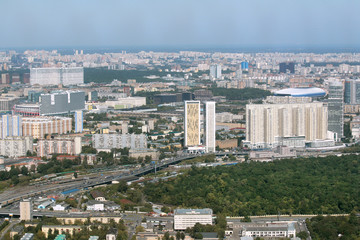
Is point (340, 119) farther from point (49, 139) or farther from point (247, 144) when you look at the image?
point (49, 139)

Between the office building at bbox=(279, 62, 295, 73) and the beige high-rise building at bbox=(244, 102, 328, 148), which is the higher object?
the office building at bbox=(279, 62, 295, 73)

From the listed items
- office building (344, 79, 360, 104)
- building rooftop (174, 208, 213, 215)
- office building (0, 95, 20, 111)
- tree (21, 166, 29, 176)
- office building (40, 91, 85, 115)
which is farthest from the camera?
office building (0, 95, 20, 111)

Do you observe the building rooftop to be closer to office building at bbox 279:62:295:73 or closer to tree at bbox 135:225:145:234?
tree at bbox 135:225:145:234

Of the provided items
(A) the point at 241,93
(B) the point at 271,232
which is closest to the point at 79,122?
(B) the point at 271,232

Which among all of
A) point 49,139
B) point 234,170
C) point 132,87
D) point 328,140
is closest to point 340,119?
point 328,140

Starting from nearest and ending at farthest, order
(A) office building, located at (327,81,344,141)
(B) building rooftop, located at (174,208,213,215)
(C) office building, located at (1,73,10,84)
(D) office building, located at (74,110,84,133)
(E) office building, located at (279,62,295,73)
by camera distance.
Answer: (B) building rooftop, located at (174,208,213,215) → (A) office building, located at (327,81,344,141) → (D) office building, located at (74,110,84,133) → (C) office building, located at (1,73,10,84) → (E) office building, located at (279,62,295,73)

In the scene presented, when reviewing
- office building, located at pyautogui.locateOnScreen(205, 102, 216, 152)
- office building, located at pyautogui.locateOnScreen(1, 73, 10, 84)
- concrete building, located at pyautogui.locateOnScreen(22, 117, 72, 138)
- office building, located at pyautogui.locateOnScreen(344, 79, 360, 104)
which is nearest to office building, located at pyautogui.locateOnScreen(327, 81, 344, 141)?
office building, located at pyautogui.locateOnScreen(205, 102, 216, 152)

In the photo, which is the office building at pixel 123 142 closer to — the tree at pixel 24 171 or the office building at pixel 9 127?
the office building at pixel 9 127
